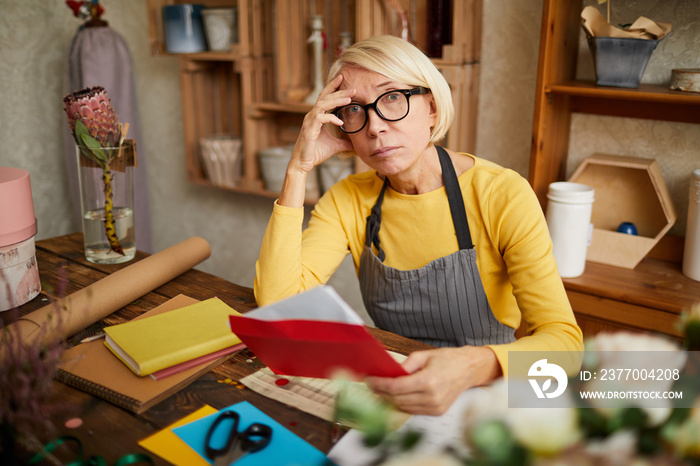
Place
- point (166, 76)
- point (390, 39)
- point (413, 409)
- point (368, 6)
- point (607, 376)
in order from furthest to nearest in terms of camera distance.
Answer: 1. point (166, 76)
2. point (368, 6)
3. point (390, 39)
4. point (413, 409)
5. point (607, 376)

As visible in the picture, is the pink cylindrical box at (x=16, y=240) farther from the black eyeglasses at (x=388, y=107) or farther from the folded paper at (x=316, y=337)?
the black eyeglasses at (x=388, y=107)

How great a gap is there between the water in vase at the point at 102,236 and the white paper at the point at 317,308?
1060 mm

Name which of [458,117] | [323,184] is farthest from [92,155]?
[458,117]

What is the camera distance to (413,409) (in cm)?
95

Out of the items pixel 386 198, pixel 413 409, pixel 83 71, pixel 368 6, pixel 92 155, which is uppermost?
pixel 368 6

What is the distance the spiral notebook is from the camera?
103 centimetres

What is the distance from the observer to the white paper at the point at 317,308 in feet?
2.67

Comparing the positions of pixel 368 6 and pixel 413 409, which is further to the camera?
pixel 368 6

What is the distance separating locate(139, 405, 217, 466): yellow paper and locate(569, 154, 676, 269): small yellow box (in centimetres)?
164

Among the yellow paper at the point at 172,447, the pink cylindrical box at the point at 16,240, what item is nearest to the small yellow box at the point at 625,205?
the yellow paper at the point at 172,447

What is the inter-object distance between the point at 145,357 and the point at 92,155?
2.72 ft

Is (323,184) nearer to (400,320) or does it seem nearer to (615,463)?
(400,320)

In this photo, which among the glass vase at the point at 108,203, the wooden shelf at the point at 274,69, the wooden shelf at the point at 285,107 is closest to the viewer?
the glass vase at the point at 108,203

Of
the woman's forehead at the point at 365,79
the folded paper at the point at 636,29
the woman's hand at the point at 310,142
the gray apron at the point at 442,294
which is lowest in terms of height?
the gray apron at the point at 442,294
